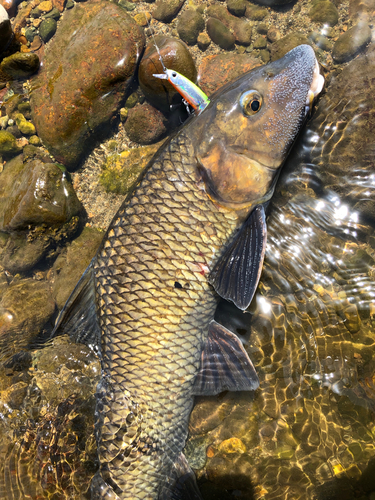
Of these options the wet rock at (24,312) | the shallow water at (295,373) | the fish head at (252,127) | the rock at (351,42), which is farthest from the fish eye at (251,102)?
the wet rock at (24,312)

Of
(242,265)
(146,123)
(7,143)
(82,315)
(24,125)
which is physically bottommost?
(82,315)

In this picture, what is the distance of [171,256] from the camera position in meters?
2.62

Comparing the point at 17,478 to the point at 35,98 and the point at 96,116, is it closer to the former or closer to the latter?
the point at 96,116

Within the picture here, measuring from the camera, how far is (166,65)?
3598 millimetres

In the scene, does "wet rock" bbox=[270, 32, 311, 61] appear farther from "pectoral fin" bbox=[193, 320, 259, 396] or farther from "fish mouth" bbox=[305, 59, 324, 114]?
"pectoral fin" bbox=[193, 320, 259, 396]

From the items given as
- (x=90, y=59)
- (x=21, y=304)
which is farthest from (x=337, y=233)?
(x=21, y=304)

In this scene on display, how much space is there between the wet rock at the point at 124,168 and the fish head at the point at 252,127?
1.45 meters

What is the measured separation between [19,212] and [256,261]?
9.07 ft

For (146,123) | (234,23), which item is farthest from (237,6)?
(146,123)

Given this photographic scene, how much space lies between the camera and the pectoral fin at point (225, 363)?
2.95 meters

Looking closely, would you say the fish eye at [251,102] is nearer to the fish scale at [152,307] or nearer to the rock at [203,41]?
the fish scale at [152,307]

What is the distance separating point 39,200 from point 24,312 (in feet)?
4.62

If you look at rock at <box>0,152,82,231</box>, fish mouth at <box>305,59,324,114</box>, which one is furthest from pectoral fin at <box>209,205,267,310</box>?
rock at <box>0,152,82,231</box>

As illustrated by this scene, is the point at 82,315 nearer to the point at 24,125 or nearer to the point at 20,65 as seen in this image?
the point at 24,125
